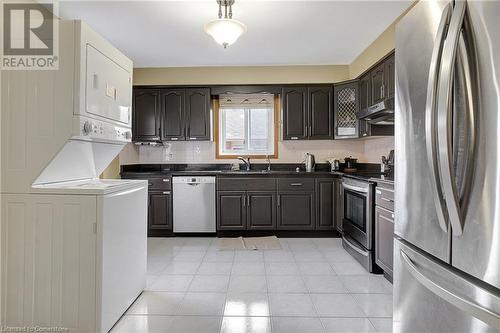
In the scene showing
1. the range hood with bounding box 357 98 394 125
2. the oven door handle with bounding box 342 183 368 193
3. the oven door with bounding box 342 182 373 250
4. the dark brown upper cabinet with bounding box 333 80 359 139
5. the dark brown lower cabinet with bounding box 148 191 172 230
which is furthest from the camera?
the dark brown lower cabinet with bounding box 148 191 172 230

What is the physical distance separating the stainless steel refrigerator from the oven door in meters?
1.88

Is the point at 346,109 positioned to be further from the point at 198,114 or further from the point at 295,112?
the point at 198,114

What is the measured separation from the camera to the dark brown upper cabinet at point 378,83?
129 inches

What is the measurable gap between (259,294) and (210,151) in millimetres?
2821

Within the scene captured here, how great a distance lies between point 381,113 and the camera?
9.69 ft

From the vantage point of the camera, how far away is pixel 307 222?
4.11 metres

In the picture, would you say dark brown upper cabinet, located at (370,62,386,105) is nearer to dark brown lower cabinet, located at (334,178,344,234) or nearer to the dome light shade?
dark brown lower cabinet, located at (334,178,344,234)

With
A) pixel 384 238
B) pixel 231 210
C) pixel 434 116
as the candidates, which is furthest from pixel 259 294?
pixel 434 116

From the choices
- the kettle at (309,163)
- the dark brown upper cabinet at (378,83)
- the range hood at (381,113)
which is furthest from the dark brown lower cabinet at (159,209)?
the dark brown upper cabinet at (378,83)

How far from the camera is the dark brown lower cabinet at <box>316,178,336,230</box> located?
4086mm

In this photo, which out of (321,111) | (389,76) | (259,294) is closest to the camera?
(259,294)

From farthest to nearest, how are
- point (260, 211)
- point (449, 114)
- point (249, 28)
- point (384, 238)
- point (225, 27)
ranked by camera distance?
1. point (260, 211)
2. point (249, 28)
3. point (384, 238)
4. point (225, 27)
5. point (449, 114)

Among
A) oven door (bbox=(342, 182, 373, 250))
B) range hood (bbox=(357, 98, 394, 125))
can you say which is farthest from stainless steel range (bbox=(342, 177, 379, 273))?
range hood (bbox=(357, 98, 394, 125))

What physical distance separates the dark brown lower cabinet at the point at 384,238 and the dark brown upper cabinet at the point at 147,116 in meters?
3.31
